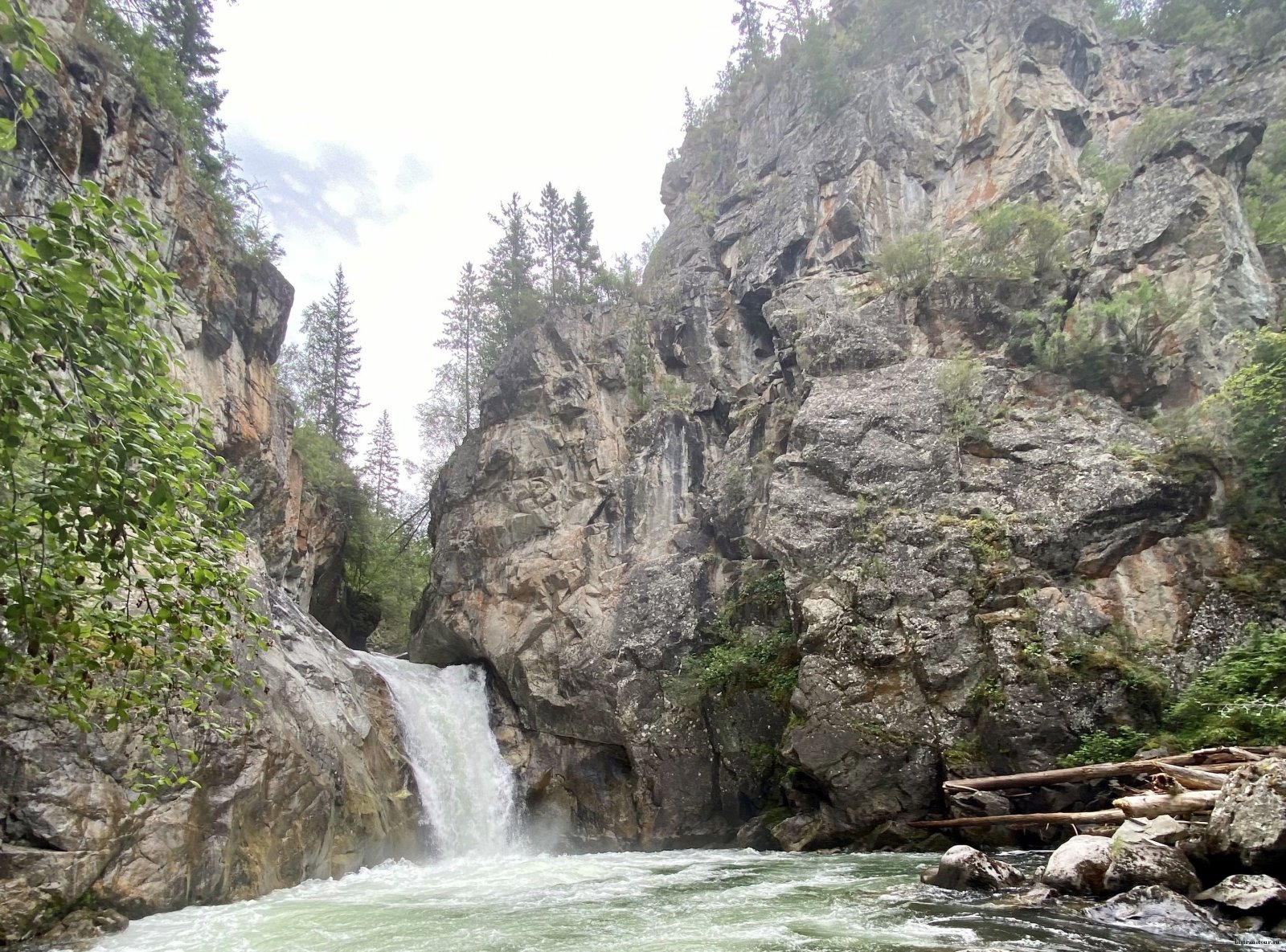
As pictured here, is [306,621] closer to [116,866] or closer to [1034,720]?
→ [116,866]

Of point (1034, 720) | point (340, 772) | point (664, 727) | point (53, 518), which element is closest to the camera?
point (53, 518)

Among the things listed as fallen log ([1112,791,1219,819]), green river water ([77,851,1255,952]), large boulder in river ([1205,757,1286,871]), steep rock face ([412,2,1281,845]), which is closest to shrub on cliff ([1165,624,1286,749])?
steep rock face ([412,2,1281,845])

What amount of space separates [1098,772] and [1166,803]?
2.04 meters

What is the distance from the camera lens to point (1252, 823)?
7.55 m

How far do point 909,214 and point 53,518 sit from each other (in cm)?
3029

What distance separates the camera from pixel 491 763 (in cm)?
2114

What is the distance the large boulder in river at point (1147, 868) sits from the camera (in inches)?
300

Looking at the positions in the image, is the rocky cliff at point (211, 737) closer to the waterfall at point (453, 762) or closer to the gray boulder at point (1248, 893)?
the waterfall at point (453, 762)

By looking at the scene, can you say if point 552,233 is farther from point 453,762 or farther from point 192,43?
point 453,762

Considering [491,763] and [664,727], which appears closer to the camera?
[664,727]

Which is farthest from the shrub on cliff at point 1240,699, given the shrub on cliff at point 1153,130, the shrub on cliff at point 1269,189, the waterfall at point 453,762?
the waterfall at point 453,762

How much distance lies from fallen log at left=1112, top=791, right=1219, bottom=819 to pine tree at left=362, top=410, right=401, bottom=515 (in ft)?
121

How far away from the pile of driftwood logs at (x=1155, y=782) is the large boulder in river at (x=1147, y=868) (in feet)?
3.93

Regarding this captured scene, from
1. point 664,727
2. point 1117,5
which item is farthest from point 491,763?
point 1117,5
